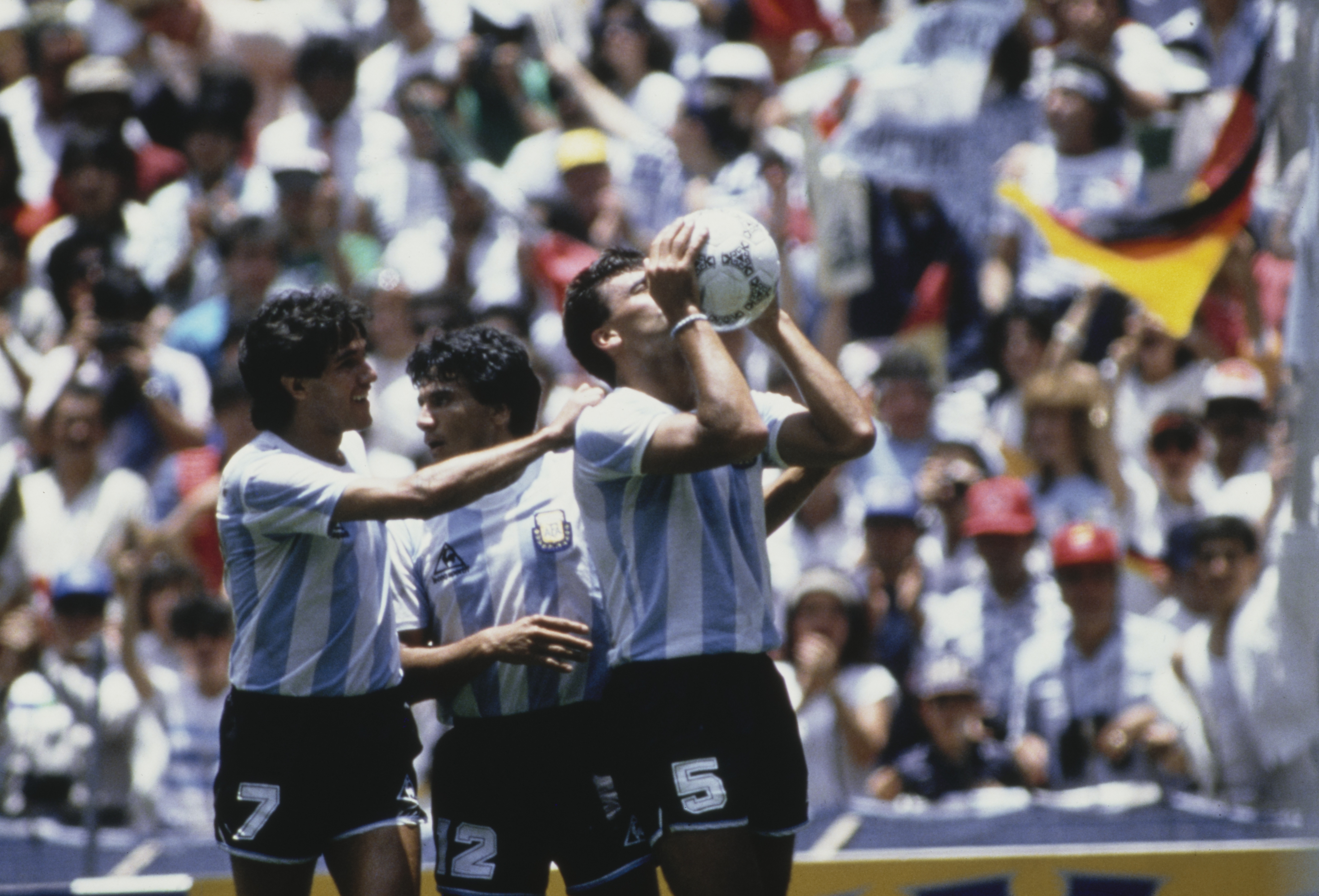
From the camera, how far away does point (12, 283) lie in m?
10.6

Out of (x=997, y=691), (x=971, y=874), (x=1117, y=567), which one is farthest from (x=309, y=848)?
(x=1117, y=567)

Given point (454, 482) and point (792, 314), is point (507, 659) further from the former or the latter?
point (792, 314)

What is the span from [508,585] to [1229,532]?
348 centimetres

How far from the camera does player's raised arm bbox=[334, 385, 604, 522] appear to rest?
4.50 m

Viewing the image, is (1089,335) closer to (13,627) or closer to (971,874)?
(971,874)

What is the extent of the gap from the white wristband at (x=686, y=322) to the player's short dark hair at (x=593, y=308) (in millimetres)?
397

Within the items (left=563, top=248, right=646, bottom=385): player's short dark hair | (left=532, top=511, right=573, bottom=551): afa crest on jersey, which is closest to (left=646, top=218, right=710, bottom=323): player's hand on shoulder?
(left=563, top=248, right=646, bottom=385): player's short dark hair

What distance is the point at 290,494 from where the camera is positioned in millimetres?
4645

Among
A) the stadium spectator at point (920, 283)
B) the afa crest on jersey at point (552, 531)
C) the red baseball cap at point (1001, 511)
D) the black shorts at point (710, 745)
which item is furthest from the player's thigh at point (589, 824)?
the stadium spectator at point (920, 283)

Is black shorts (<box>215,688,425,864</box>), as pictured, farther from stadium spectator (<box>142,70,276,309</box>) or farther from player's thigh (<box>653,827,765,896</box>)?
stadium spectator (<box>142,70,276,309</box>)

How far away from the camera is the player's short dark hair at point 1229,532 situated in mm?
7180

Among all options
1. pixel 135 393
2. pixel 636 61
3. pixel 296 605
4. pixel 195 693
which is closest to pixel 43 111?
pixel 135 393

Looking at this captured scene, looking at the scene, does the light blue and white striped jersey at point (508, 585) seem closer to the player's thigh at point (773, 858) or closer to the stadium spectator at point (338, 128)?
the player's thigh at point (773, 858)

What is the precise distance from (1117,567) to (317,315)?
4.01 meters
